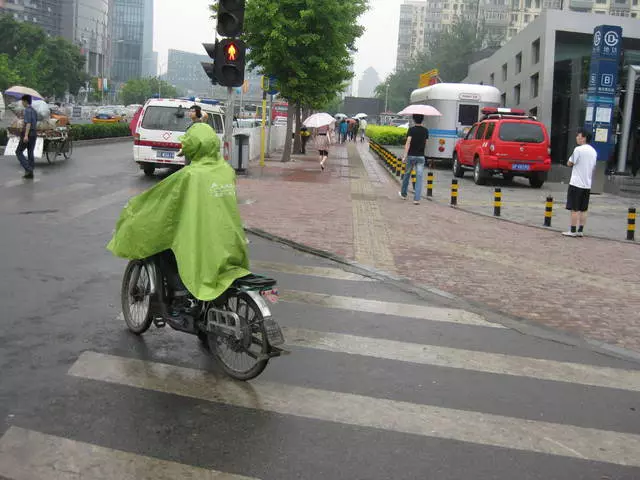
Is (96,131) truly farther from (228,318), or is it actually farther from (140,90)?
(140,90)

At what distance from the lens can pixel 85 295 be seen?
735 centimetres

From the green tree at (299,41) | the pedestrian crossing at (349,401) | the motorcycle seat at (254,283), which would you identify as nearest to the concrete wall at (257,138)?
the green tree at (299,41)

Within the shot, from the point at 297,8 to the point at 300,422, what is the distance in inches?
956

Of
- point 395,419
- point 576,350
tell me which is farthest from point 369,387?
point 576,350

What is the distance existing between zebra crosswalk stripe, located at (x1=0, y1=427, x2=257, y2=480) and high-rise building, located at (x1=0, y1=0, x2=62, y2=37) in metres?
125

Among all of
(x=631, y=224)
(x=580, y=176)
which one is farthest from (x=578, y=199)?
(x=631, y=224)

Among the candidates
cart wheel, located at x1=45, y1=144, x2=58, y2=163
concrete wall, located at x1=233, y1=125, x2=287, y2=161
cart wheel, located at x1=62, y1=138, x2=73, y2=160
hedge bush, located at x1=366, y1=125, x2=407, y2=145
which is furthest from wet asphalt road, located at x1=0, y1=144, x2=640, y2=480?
hedge bush, located at x1=366, y1=125, x2=407, y2=145

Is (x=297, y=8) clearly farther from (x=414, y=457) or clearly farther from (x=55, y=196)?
(x=414, y=457)

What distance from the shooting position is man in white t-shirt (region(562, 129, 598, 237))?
12.8 m

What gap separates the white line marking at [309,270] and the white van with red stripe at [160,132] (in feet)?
31.6

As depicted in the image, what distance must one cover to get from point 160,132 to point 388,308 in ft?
40.9

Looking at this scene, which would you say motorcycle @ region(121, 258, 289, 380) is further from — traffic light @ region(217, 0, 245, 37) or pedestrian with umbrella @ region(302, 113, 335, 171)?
pedestrian with umbrella @ region(302, 113, 335, 171)

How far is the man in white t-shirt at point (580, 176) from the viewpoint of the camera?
42.0 ft

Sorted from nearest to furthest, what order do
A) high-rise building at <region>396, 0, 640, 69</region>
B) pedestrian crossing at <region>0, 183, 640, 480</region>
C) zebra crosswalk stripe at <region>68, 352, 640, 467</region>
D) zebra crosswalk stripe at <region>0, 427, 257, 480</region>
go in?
zebra crosswalk stripe at <region>0, 427, 257, 480</region>, pedestrian crossing at <region>0, 183, 640, 480</region>, zebra crosswalk stripe at <region>68, 352, 640, 467</region>, high-rise building at <region>396, 0, 640, 69</region>
